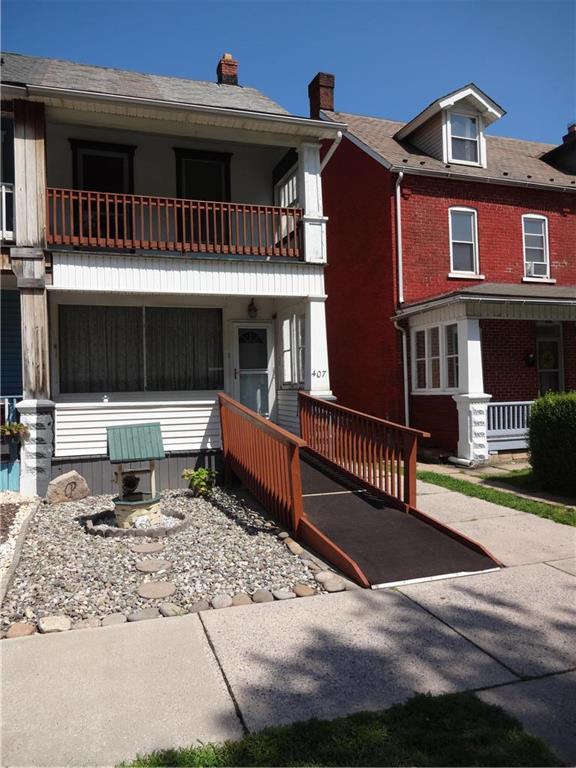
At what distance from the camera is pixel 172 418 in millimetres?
9477

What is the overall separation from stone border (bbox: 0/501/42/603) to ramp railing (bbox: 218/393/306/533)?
289cm

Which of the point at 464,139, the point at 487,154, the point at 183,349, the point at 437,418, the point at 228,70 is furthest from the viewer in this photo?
the point at 487,154

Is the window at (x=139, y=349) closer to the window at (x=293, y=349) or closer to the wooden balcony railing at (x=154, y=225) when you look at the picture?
the window at (x=293, y=349)

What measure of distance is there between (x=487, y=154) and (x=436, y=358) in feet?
24.8

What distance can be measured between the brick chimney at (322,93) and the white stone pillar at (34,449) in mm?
13340

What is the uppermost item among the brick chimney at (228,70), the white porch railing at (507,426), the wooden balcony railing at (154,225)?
the brick chimney at (228,70)

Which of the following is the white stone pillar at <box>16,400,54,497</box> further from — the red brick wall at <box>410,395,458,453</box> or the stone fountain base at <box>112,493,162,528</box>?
the red brick wall at <box>410,395,458,453</box>

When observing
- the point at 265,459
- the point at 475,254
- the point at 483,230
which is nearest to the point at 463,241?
the point at 475,254

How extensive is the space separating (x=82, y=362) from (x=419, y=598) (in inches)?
317

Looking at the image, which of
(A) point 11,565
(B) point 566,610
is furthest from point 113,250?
(B) point 566,610

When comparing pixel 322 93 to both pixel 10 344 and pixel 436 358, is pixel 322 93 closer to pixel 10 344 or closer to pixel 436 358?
pixel 436 358

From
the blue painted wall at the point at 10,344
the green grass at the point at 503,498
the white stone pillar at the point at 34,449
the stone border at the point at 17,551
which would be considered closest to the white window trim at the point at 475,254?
the green grass at the point at 503,498

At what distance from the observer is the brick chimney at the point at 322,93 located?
687 inches

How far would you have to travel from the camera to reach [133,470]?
7086 millimetres
